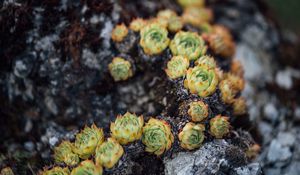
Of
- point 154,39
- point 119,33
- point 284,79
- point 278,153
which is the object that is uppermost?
point 119,33

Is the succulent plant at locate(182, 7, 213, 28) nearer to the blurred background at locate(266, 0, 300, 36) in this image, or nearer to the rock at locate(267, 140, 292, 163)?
the rock at locate(267, 140, 292, 163)

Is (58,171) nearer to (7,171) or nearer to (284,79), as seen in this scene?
(7,171)

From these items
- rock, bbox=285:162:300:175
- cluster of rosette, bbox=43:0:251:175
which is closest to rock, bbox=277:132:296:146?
rock, bbox=285:162:300:175

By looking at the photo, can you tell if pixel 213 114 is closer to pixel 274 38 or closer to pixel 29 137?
pixel 29 137

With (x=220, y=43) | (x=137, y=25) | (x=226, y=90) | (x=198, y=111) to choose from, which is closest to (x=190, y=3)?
(x=220, y=43)

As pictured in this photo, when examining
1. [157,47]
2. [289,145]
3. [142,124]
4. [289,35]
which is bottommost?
[289,145]

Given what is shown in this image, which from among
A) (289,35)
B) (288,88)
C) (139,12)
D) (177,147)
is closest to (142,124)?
(177,147)
